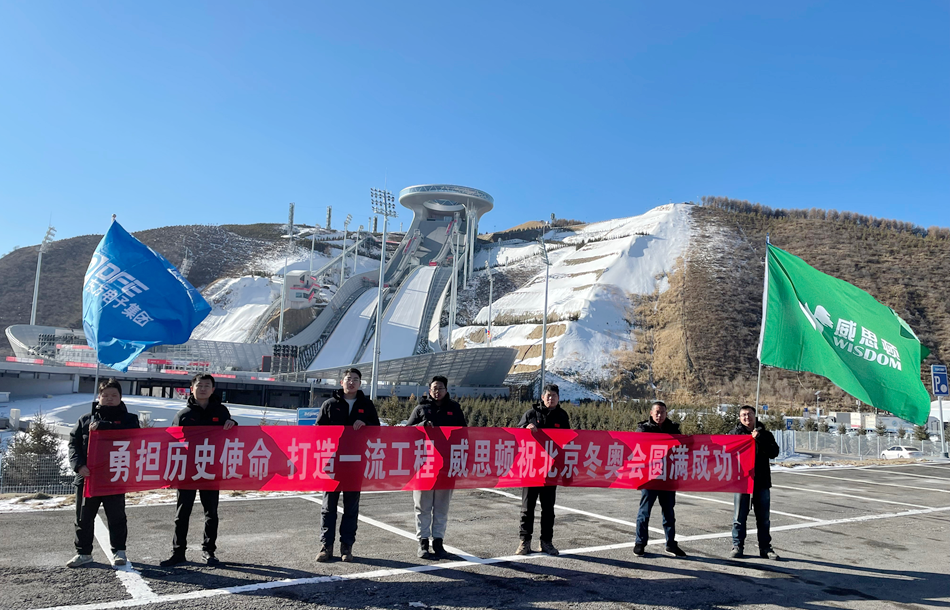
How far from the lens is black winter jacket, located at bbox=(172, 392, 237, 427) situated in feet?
21.9

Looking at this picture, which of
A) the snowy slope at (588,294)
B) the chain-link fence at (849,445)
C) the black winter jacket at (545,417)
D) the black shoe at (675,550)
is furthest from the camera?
the snowy slope at (588,294)

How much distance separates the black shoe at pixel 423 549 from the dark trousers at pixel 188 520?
205 cm

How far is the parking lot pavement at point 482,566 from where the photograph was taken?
5191 mm

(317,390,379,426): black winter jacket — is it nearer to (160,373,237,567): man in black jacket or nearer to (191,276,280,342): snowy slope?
(160,373,237,567): man in black jacket

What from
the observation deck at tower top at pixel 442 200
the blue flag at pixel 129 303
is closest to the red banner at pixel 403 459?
the blue flag at pixel 129 303

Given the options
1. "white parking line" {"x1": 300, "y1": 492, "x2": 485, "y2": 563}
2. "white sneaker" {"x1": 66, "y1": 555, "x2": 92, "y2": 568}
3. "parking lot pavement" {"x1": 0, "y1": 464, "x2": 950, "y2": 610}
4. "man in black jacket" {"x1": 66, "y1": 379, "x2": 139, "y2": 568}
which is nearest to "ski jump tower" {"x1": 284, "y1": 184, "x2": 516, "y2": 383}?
"white parking line" {"x1": 300, "y1": 492, "x2": 485, "y2": 563}

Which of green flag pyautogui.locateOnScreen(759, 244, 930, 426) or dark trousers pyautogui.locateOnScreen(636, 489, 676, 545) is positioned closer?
dark trousers pyautogui.locateOnScreen(636, 489, 676, 545)

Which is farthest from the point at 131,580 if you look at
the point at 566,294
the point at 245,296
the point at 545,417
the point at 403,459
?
the point at 245,296

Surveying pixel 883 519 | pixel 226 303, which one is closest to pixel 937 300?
pixel 883 519

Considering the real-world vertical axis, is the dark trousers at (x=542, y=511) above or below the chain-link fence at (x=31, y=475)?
above

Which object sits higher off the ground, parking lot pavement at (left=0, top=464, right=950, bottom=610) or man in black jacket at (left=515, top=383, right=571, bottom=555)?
man in black jacket at (left=515, top=383, right=571, bottom=555)

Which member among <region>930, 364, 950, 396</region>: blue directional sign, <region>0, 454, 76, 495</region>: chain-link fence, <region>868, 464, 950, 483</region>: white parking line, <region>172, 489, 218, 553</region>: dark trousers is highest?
<region>930, 364, 950, 396</region>: blue directional sign

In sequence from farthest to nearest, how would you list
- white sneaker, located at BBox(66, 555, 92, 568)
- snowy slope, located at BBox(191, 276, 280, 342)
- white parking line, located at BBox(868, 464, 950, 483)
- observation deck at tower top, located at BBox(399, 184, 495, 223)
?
observation deck at tower top, located at BBox(399, 184, 495, 223)
snowy slope, located at BBox(191, 276, 280, 342)
white parking line, located at BBox(868, 464, 950, 483)
white sneaker, located at BBox(66, 555, 92, 568)

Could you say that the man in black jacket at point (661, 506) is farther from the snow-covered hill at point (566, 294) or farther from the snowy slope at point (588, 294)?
the snowy slope at point (588, 294)
